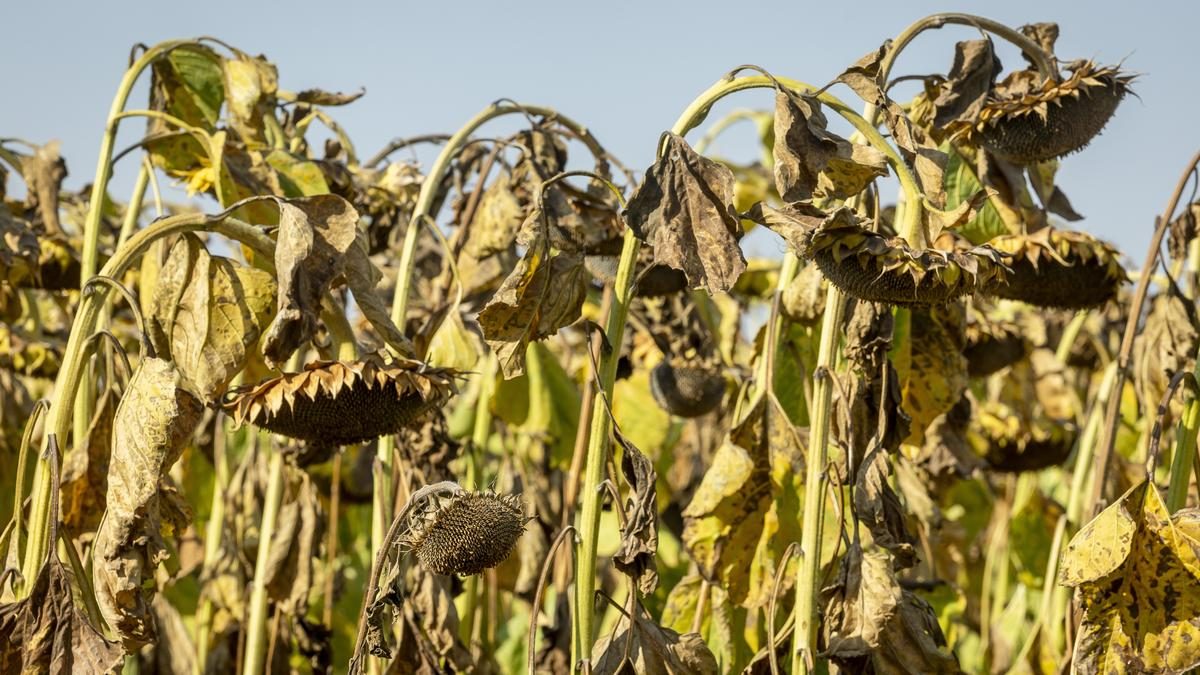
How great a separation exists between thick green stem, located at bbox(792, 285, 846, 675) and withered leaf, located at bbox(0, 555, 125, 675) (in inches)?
38.3

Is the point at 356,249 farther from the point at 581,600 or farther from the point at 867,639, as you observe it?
the point at 867,639

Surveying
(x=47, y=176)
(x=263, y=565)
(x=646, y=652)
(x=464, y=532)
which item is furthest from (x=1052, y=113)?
(x=47, y=176)

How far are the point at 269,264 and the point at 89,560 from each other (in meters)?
0.58

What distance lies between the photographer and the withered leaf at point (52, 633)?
197 centimetres

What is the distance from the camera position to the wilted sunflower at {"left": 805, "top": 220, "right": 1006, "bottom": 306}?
1769 mm

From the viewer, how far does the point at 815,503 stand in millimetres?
2193

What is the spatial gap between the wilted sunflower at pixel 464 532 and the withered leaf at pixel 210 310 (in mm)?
481

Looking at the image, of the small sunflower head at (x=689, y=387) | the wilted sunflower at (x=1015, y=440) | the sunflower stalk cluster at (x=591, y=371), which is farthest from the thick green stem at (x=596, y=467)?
the wilted sunflower at (x=1015, y=440)

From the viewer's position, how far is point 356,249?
211cm

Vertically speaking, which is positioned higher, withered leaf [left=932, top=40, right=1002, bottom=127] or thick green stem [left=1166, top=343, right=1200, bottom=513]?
withered leaf [left=932, top=40, right=1002, bottom=127]

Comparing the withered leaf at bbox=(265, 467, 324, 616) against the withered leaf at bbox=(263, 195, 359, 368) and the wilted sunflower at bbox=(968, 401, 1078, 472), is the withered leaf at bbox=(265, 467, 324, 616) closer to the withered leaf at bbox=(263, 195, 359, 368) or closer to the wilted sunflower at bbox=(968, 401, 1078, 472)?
the withered leaf at bbox=(263, 195, 359, 368)

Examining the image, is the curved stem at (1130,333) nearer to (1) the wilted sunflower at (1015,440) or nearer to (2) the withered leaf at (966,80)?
(2) the withered leaf at (966,80)

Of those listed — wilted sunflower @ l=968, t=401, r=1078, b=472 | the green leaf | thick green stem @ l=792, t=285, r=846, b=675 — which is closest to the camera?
thick green stem @ l=792, t=285, r=846, b=675

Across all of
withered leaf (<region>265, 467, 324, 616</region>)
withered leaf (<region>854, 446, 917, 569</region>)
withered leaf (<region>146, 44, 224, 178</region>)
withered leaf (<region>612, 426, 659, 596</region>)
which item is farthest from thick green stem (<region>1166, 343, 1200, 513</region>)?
withered leaf (<region>146, 44, 224, 178</region>)
